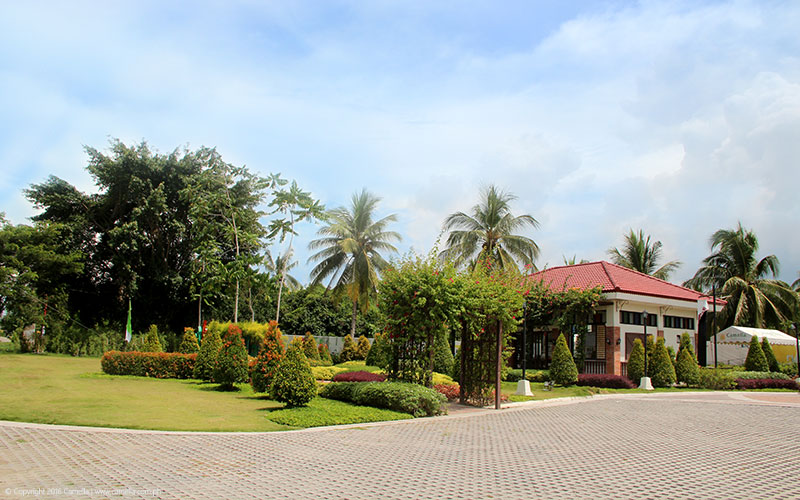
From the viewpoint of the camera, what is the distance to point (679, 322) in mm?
29406

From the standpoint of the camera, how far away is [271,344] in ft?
43.2

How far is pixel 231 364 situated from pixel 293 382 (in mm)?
4529

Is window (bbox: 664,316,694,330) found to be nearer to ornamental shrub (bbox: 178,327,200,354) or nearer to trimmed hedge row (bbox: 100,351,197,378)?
ornamental shrub (bbox: 178,327,200,354)

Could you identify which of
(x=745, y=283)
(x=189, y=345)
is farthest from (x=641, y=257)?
(x=189, y=345)

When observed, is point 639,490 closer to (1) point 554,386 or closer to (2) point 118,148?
(1) point 554,386

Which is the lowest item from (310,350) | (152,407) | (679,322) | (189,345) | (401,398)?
(152,407)

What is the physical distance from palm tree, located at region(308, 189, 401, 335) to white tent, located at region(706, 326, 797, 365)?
21.4 metres

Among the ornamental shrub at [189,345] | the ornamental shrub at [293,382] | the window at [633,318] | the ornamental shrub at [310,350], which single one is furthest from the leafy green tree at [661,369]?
the ornamental shrub at [189,345]

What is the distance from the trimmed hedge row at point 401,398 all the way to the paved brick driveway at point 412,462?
591 millimetres

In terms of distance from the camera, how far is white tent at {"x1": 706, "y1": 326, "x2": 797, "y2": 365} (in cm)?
3266

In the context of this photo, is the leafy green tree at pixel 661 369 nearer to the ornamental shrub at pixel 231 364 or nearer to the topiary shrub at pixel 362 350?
the topiary shrub at pixel 362 350

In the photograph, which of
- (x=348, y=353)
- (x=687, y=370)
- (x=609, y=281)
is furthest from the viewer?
(x=348, y=353)

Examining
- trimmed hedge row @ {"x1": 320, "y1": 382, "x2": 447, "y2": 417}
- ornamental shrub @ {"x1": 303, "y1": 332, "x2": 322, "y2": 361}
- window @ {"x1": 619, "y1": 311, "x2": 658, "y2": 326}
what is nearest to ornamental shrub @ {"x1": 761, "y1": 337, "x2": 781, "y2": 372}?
window @ {"x1": 619, "y1": 311, "x2": 658, "y2": 326}

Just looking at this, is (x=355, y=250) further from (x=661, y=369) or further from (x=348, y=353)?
(x=661, y=369)
